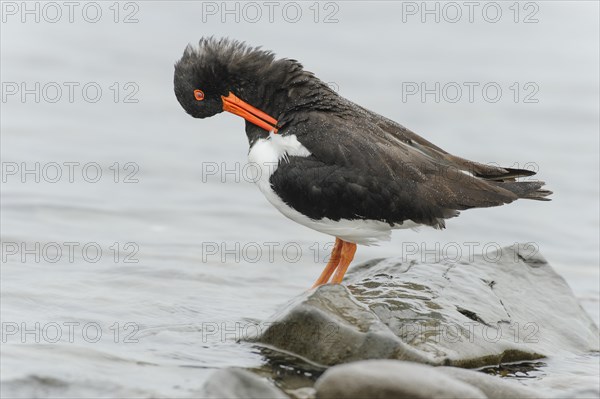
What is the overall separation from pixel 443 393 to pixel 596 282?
21.8ft

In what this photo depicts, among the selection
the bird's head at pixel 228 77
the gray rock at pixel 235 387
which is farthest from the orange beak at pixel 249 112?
the gray rock at pixel 235 387

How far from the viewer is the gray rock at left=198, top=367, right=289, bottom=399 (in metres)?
6.00

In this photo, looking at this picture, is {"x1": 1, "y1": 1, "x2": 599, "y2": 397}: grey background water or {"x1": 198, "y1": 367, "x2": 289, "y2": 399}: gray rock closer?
{"x1": 198, "y1": 367, "x2": 289, "y2": 399}: gray rock

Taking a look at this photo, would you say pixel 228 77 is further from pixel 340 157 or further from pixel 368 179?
pixel 368 179

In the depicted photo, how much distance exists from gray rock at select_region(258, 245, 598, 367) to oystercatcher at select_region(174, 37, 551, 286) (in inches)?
23.7

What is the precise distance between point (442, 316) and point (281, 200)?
170 cm

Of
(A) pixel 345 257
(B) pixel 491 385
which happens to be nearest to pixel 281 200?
(A) pixel 345 257

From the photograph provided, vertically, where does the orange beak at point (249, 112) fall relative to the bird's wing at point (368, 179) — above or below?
above

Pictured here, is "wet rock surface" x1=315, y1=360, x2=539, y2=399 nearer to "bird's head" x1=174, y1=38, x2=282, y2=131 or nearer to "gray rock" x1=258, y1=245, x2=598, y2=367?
"gray rock" x1=258, y1=245, x2=598, y2=367

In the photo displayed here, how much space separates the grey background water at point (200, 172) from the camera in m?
7.91

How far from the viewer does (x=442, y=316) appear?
25.5ft

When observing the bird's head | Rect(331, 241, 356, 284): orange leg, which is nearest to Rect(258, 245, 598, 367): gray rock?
Rect(331, 241, 356, 284): orange leg

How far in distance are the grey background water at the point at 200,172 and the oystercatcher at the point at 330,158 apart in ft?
4.21

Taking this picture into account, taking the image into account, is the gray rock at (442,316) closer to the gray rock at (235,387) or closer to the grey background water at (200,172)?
the grey background water at (200,172)
